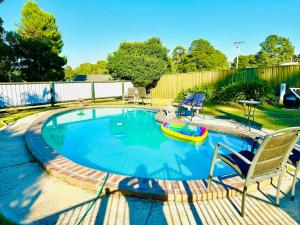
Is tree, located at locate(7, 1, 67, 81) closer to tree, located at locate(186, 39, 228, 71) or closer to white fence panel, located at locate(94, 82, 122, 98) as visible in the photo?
white fence panel, located at locate(94, 82, 122, 98)

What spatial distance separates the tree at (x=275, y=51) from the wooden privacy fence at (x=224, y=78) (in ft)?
136

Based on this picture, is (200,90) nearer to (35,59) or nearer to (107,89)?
(107,89)

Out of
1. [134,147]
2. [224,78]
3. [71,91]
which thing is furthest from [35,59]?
[134,147]

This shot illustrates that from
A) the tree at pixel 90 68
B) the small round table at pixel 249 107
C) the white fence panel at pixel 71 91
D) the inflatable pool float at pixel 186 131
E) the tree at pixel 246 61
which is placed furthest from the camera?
the tree at pixel 90 68

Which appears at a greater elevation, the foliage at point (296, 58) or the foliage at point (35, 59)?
the foliage at point (296, 58)

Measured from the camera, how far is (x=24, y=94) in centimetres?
1105

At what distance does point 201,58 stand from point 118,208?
159ft

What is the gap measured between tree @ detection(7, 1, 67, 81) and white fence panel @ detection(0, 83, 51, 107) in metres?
8.62

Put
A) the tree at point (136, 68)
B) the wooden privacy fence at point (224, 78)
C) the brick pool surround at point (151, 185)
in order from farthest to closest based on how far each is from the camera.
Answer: the tree at point (136, 68) → the wooden privacy fence at point (224, 78) → the brick pool surround at point (151, 185)

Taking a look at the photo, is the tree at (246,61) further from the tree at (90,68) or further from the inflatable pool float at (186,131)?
the inflatable pool float at (186,131)

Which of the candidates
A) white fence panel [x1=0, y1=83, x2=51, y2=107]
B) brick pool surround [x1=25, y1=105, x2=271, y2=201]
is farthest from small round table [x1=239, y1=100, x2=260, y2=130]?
white fence panel [x1=0, y1=83, x2=51, y2=107]

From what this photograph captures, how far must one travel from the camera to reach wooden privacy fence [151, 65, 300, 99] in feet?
37.0

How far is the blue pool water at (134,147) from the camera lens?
451cm

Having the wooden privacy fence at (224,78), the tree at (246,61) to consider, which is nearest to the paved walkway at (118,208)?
the wooden privacy fence at (224,78)
